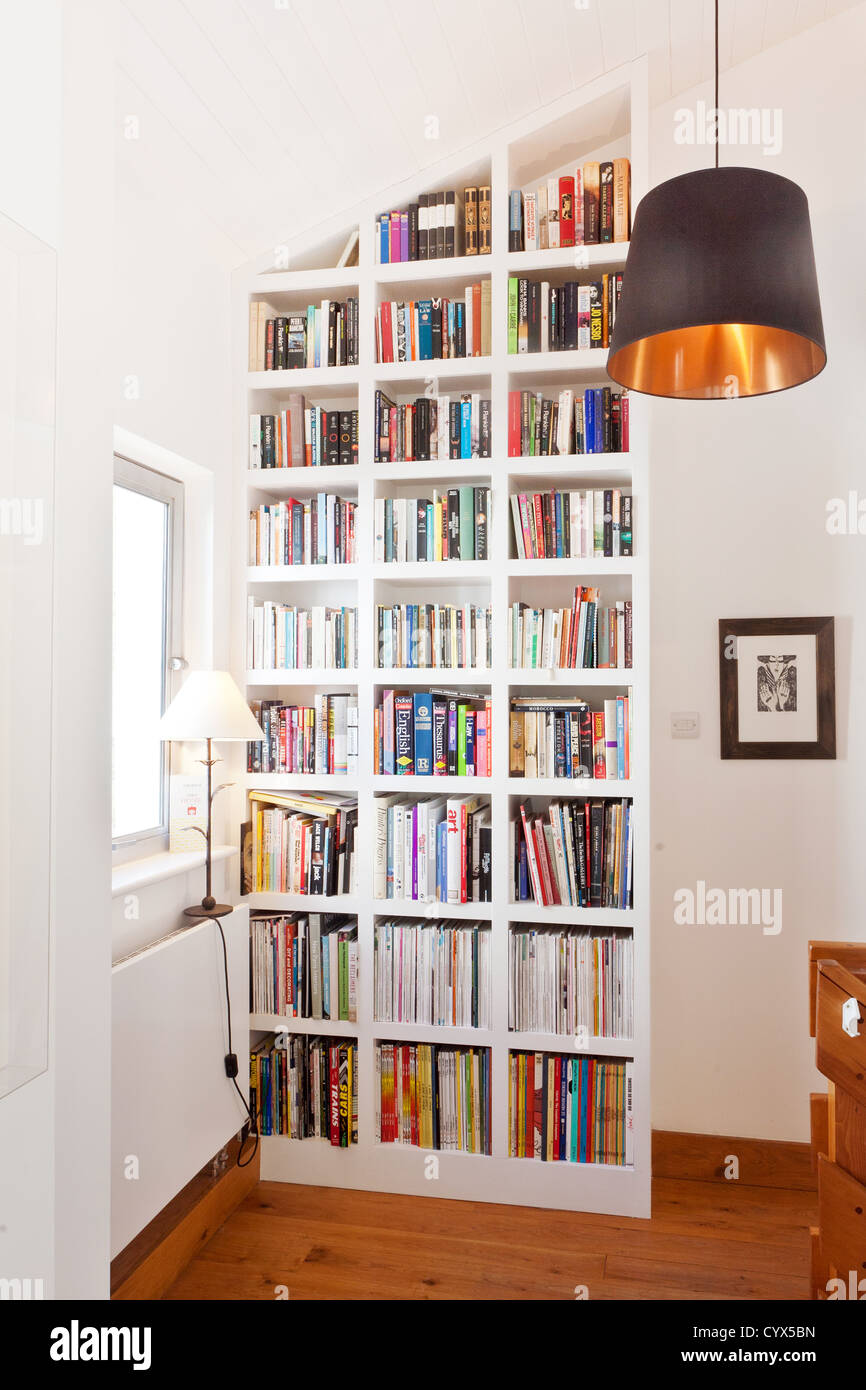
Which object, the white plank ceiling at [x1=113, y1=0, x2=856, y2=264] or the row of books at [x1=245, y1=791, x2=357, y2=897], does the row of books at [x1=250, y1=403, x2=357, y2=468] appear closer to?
the white plank ceiling at [x1=113, y1=0, x2=856, y2=264]

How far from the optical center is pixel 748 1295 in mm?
2209

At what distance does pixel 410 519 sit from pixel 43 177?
1497 mm

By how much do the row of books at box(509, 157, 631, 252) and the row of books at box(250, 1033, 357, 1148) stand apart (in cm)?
245

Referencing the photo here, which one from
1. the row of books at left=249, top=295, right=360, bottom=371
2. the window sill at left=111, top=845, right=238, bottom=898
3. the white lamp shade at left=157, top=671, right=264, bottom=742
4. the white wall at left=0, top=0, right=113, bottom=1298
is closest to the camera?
the white wall at left=0, top=0, right=113, bottom=1298

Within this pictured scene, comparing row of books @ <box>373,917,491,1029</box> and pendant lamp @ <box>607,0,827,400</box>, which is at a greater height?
pendant lamp @ <box>607,0,827,400</box>

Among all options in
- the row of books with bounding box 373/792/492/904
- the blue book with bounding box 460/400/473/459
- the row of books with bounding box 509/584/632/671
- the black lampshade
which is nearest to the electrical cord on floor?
the row of books with bounding box 373/792/492/904

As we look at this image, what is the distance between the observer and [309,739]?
2828 mm

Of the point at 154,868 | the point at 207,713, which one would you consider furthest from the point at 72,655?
the point at 154,868

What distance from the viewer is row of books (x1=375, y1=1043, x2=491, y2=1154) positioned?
2.68 metres

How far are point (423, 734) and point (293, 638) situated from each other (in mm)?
507

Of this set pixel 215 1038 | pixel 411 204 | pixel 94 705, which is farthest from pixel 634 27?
pixel 215 1038

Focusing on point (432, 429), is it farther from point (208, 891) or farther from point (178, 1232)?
point (178, 1232)

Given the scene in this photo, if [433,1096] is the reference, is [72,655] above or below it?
above

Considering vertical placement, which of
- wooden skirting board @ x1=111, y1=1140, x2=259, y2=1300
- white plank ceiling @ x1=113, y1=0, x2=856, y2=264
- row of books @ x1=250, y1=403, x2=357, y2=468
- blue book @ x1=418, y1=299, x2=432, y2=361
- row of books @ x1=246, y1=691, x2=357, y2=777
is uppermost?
white plank ceiling @ x1=113, y1=0, x2=856, y2=264
